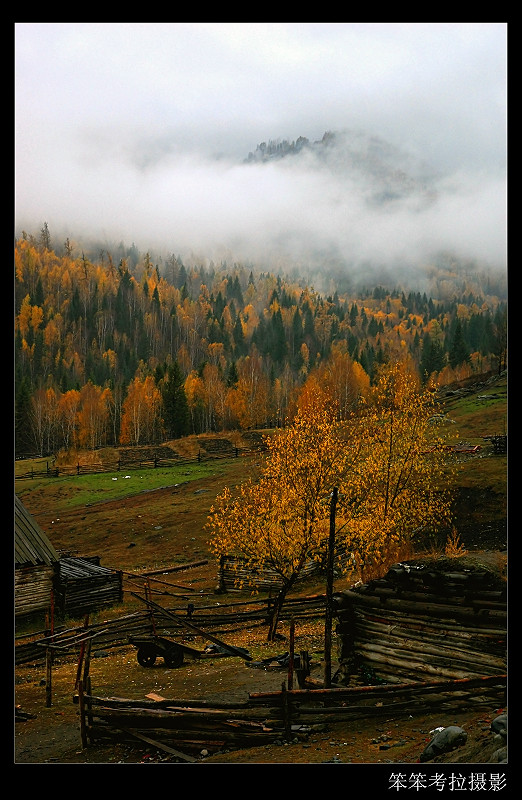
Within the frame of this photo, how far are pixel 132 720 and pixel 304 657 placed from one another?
489 cm

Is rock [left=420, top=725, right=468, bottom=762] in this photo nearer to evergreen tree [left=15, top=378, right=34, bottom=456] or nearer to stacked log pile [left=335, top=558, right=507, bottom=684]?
stacked log pile [left=335, top=558, right=507, bottom=684]

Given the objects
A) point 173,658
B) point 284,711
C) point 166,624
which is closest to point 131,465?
point 166,624

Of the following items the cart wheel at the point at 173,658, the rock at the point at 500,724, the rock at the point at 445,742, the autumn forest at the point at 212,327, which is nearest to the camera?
the rock at the point at 500,724

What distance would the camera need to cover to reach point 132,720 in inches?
438

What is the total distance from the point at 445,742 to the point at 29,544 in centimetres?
1883

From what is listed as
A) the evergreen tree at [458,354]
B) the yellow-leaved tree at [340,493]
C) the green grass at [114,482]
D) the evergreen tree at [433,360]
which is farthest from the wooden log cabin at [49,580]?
the evergreen tree at [458,354]

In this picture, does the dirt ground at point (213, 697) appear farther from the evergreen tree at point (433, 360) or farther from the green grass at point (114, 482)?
the evergreen tree at point (433, 360)

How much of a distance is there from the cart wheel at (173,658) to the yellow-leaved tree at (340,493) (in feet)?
12.5

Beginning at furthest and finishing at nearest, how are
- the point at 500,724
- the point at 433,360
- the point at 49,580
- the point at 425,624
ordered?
the point at 433,360 → the point at 49,580 → the point at 425,624 → the point at 500,724

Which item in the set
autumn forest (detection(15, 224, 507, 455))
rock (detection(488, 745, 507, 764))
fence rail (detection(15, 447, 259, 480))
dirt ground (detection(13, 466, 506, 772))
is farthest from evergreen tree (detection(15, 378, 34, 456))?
rock (detection(488, 745, 507, 764))

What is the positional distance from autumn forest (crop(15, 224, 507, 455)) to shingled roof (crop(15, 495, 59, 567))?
141ft

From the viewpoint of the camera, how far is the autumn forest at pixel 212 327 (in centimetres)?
7894

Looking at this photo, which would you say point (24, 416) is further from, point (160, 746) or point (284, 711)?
point (284, 711)

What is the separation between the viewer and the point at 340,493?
19.9m
